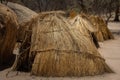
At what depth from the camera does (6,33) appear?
9.92 m

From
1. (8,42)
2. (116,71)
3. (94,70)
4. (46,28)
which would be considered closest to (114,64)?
(116,71)

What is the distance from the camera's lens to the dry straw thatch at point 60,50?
9.31m

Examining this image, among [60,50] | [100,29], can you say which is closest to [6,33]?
[60,50]

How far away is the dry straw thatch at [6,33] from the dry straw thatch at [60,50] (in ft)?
1.98

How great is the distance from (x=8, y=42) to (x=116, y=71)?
10.1 ft

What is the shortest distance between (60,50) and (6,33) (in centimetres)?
159

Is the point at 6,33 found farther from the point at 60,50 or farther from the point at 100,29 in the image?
the point at 100,29

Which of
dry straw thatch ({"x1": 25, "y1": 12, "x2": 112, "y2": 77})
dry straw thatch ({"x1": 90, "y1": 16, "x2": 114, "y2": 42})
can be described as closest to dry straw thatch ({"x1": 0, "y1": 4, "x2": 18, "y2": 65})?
dry straw thatch ({"x1": 25, "y1": 12, "x2": 112, "y2": 77})

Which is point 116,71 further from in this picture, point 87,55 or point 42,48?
point 42,48

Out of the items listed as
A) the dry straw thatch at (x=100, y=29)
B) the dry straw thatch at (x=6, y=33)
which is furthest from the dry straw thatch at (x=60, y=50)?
the dry straw thatch at (x=100, y=29)

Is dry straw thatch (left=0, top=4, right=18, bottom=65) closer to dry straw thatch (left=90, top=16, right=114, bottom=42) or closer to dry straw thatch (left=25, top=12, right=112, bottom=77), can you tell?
dry straw thatch (left=25, top=12, right=112, bottom=77)

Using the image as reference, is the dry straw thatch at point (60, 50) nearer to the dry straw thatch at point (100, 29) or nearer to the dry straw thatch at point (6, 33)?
the dry straw thatch at point (6, 33)

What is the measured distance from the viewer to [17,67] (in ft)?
32.6

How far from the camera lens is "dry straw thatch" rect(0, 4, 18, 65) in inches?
387
